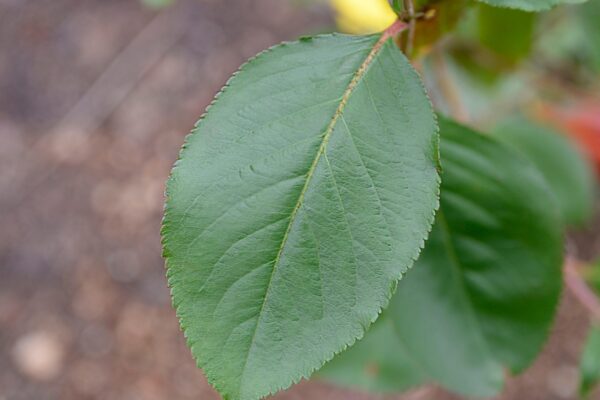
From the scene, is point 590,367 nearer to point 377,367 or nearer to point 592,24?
point 377,367

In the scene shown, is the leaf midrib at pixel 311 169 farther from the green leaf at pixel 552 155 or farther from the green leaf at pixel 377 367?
the green leaf at pixel 552 155

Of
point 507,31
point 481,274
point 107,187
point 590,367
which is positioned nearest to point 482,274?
point 481,274

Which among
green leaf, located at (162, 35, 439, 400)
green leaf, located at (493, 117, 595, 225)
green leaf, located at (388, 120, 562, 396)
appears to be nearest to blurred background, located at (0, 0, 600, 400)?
green leaf, located at (493, 117, 595, 225)

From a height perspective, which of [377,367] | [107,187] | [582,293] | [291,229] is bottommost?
[107,187]

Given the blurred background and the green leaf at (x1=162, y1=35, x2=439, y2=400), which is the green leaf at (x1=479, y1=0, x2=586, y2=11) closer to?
the green leaf at (x1=162, y1=35, x2=439, y2=400)

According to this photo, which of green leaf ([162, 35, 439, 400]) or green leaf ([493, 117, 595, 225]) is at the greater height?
green leaf ([162, 35, 439, 400])

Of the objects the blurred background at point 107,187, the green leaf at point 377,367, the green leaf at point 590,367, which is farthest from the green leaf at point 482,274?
the blurred background at point 107,187

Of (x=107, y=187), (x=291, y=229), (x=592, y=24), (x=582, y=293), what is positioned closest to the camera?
(x=291, y=229)

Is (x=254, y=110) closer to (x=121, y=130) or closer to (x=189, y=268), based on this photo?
(x=189, y=268)
